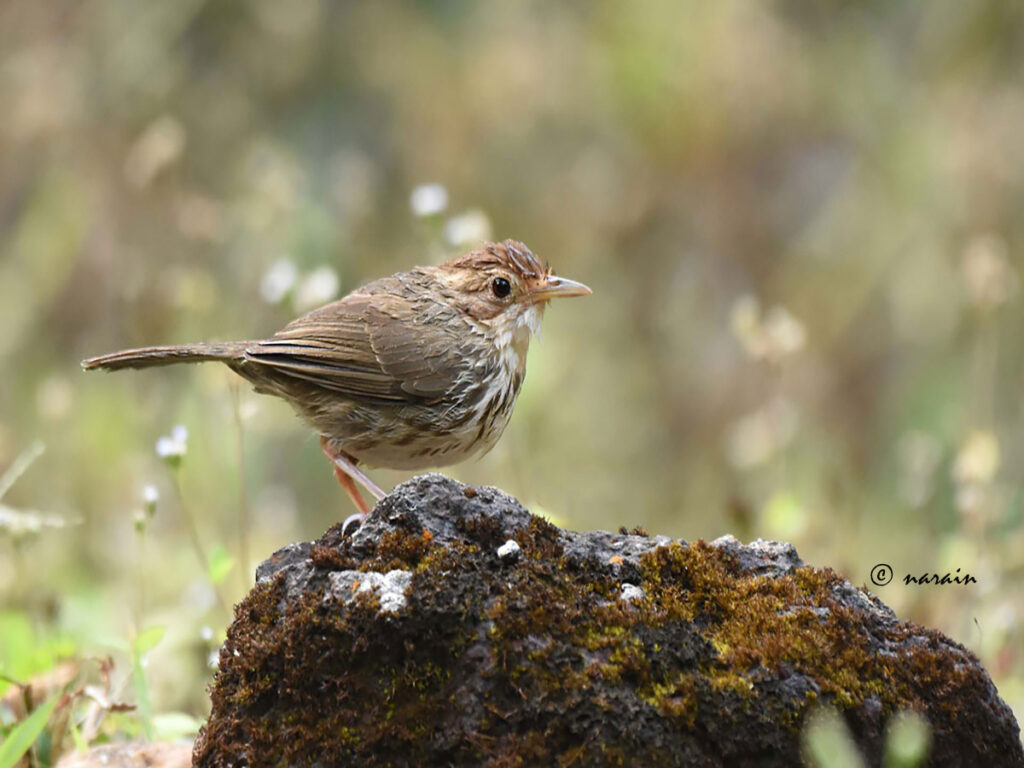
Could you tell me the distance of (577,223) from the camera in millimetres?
8086

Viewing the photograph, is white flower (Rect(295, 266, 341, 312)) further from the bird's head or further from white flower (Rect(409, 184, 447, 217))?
the bird's head

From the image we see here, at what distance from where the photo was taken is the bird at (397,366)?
13.4 feet

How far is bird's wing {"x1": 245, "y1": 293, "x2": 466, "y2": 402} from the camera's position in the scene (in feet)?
13.4

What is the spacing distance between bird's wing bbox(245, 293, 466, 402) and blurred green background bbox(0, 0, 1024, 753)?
185cm

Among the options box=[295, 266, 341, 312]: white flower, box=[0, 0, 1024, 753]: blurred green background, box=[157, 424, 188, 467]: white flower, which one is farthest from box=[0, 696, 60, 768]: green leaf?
box=[0, 0, 1024, 753]: blurred green background

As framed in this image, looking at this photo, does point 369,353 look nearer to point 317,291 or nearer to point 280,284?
point 280,284

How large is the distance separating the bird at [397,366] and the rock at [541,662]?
1329mm

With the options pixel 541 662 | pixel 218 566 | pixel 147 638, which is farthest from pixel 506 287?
pixel 541 662

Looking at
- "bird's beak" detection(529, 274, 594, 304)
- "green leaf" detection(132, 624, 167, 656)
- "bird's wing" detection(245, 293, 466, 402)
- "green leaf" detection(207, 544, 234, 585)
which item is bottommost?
"green leaf" detection(132, 624, 167, 656)

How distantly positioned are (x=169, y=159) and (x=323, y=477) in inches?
124

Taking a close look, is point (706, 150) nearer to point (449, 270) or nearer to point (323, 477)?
point (323, 477)

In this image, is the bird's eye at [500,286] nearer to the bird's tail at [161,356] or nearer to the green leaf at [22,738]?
the bird's tail at [161,356]

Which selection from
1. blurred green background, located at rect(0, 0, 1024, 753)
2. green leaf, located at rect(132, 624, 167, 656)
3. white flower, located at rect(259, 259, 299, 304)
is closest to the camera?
green leaf, located at rect(132, 624, 167, 656)

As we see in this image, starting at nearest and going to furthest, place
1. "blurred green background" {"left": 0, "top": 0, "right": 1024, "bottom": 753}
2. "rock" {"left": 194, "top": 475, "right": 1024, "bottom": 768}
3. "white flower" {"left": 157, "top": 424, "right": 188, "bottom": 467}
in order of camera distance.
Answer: "rock" {"left": 194, "top": 475, "right": 1024, "bottom": 768}
"white flower" {"left": 157, "top": 424, "right": 188, "bottom": 467}
"blurred green background" {"left": 0, "top": 0, "right": 1024, "bottom": 753}
